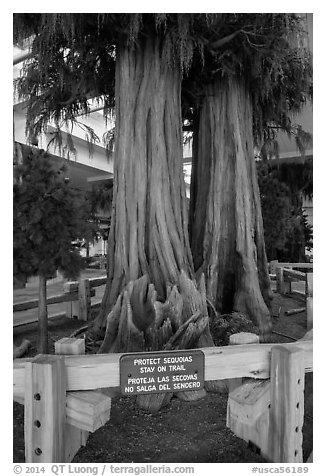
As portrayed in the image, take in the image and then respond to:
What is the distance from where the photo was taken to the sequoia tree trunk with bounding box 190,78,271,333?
2.66 metres

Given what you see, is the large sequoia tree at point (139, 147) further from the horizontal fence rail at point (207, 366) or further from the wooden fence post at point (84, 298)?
the horizontal fence rail at point (207, 366)

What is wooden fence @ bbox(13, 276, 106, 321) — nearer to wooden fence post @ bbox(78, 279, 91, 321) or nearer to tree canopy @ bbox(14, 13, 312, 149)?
wooden fence post @ bbox(78, 279, 91, 321)

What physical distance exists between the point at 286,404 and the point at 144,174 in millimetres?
1503

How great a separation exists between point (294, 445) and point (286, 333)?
1038 mm

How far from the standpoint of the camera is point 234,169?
9.30 ft

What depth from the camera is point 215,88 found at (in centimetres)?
276

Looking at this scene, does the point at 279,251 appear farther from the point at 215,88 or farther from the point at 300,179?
the point at 215,88

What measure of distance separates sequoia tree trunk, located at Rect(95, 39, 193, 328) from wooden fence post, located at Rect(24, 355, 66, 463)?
3.27 feet

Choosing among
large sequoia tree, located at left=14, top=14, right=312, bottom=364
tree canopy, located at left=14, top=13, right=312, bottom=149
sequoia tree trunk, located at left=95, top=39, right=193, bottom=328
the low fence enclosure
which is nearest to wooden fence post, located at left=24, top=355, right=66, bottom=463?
the low fence enclosure

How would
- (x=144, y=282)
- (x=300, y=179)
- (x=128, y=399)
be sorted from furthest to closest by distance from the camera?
(x=300, y=179) → (x=144, y=282) → (x=128, y=399)

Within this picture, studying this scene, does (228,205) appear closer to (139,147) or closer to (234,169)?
(234,169)

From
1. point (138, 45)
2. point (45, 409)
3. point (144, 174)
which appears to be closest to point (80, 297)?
point (144, 174)
